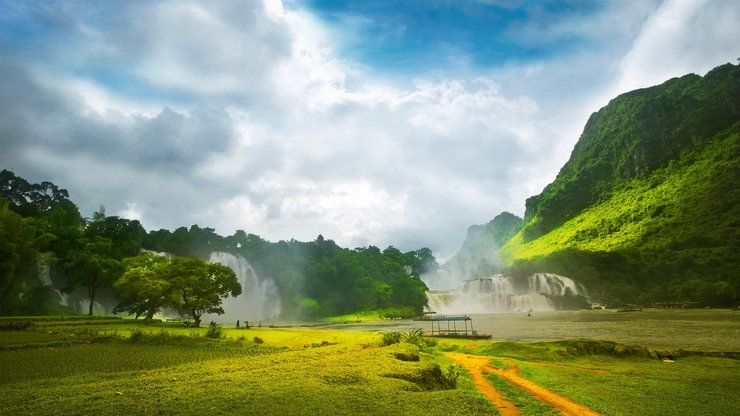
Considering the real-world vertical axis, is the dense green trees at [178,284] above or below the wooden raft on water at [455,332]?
above

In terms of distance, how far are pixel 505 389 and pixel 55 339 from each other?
27.2 metres

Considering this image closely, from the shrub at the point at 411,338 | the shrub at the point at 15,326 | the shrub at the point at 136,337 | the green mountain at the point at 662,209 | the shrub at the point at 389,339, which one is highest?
the green mountain at the point at 662,209

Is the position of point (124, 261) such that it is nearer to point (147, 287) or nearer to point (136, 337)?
point (147, 287)

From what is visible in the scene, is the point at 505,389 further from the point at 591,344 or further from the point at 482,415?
the point at 591,344

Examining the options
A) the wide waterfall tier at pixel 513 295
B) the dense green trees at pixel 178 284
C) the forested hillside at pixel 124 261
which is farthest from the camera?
the wide waterfall tier at pixel 513 295

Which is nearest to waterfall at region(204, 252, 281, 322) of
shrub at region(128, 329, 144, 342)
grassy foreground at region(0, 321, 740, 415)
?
shrub at region(128, 329, 144, 342)

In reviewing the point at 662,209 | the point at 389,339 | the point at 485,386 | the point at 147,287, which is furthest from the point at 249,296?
the point at 662,209

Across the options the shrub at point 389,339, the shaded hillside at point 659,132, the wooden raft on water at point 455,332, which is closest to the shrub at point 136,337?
the shrub at point 389,339

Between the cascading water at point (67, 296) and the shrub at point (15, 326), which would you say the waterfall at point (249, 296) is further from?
the shrub at point (15, 326)

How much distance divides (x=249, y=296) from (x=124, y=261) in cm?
4406

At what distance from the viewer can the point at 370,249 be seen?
157 m

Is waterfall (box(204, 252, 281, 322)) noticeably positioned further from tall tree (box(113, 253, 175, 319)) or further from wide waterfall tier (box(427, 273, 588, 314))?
wide waterfall tier (box(427, 273, 588, 314))

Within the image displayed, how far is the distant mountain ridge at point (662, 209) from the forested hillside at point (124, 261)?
5044cm

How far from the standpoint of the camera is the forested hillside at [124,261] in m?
53.6
